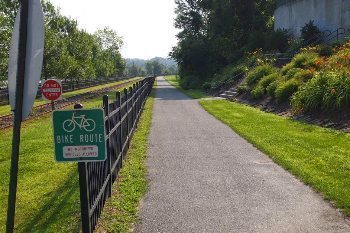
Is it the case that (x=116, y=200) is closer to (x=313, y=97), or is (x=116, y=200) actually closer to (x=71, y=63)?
(x=313, y=97)

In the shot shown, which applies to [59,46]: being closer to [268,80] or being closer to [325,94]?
[268,80]

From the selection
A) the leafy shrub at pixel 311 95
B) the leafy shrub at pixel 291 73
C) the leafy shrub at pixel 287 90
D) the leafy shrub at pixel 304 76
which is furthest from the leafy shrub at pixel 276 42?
the leafy shrub at pixel 311 95

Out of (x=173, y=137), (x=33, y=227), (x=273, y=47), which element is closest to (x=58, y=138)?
(x=33, y=227)

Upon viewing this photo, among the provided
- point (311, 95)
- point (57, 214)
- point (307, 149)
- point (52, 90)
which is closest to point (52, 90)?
point (52, 90)

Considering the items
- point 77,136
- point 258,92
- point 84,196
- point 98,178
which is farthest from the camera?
point 258,92

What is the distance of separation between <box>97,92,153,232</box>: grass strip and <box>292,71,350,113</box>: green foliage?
680cm

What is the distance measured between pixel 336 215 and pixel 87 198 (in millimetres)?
3492

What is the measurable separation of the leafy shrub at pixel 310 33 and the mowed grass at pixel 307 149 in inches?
603

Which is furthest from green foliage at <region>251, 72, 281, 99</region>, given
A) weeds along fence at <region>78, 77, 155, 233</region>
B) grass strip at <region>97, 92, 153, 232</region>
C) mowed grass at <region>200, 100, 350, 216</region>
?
weeds along fence at <region>78, 77, 155, 233</region>

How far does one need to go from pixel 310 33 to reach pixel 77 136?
27.9 meters

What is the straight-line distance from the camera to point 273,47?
1294 inches

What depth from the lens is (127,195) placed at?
6.45 meters

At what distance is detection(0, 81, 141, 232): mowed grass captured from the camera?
539cm

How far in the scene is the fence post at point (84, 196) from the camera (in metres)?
4.17
